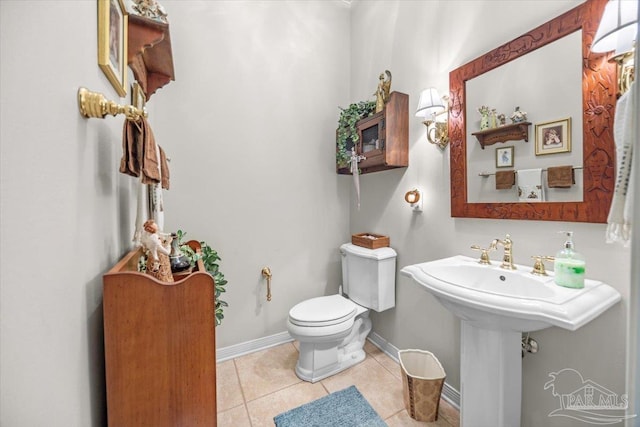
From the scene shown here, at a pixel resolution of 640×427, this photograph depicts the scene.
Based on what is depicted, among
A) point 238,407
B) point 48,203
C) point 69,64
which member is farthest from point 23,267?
point 238,407

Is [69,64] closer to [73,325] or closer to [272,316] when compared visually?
[73,325]

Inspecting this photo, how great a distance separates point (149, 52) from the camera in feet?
4.16

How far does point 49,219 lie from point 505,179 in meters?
1.64

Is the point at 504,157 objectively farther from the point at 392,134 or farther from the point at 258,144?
the point at 258,144

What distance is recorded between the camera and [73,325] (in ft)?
2.12

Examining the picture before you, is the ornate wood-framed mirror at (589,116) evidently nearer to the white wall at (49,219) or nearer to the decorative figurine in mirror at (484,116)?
the decorative figurine in mirror at (484,116)

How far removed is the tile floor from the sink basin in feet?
2.76

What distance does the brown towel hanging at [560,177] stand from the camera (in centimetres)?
102

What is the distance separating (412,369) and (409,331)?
10.4 inches

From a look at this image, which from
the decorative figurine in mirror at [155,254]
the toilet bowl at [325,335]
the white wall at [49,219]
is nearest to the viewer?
the white wall at [49,219]

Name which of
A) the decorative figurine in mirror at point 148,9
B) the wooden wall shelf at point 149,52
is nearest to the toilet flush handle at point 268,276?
the wooden wall shelf at point 149,52

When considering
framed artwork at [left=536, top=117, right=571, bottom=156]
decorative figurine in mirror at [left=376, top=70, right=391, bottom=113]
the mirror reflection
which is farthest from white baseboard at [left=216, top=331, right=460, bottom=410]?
decorative figurine in mirror at [left=376, top=70, right=391, bottom=113]

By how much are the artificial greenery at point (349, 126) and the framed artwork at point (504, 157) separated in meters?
0.96

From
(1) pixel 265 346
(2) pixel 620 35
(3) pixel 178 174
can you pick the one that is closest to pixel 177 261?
(3) pixel 178 174
